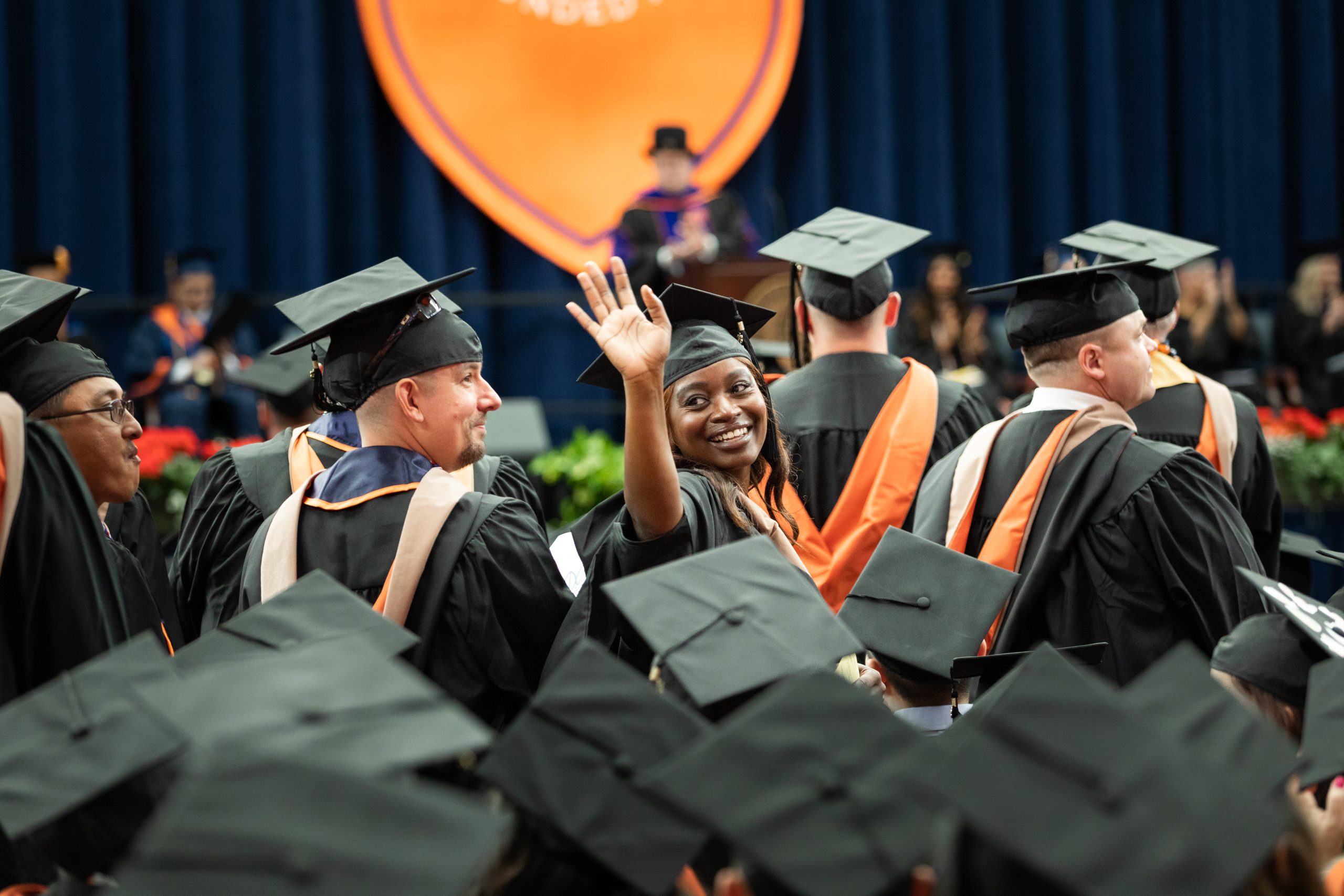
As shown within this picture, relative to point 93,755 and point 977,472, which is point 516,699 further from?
point 977,472

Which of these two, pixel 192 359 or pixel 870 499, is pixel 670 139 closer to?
pixel 192 359

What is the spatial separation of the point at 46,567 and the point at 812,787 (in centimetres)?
132

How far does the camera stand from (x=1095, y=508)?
10.0 feet

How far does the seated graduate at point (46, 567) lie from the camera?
2131mm

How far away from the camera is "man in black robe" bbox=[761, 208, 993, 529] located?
3.83 m

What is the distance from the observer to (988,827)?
4.52 feet

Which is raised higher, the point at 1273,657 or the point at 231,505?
the point at 231,505

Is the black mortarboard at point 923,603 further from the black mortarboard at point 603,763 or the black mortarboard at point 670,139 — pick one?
the black mortarboard at point 670,139

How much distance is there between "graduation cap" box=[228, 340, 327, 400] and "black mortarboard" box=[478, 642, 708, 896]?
2982 mm

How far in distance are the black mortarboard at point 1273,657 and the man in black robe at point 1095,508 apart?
1.87ft

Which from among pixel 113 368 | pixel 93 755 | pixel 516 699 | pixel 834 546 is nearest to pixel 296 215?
pixel 113 368

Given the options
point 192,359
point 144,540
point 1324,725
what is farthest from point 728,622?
point 192,359

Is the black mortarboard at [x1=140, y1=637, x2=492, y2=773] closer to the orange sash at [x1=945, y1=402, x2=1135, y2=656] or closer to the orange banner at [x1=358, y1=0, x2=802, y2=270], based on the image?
the orange sash at [x1=945, y1=402, x2=1135, y2=656]

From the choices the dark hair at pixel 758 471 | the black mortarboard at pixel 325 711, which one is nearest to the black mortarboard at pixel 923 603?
the dark hair at pixel 758 471
